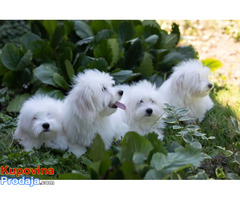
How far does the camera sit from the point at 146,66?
597 centimetres

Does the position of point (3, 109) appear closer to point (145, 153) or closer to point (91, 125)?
point (91, 125)

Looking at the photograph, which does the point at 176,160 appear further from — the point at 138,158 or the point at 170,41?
the point at 170,41

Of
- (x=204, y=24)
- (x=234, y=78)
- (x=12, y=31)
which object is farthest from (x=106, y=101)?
(x=204, y=24)

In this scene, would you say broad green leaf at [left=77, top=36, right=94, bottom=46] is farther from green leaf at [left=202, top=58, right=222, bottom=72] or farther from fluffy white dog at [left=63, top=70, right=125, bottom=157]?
green leaf at [left=202, top=58, right=222, bottom=72]

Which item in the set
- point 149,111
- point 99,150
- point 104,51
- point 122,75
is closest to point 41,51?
point 104,51

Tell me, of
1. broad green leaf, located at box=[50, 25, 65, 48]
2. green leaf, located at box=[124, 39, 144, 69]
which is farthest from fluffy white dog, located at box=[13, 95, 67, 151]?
broad green leaf, located at box=[50, 25, 65, 48]

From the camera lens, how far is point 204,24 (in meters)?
9.20

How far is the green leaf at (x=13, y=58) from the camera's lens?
5863 millimetres

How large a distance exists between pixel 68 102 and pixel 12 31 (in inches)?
192

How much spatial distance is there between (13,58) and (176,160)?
391cm

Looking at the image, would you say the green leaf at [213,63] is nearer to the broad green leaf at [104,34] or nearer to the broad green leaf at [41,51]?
the broad green leaf at [104,34]

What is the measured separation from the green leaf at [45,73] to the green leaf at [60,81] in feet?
0.38

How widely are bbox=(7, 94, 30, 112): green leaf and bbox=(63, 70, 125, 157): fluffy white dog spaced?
157cm

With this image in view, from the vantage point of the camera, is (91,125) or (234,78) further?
(234,78)
